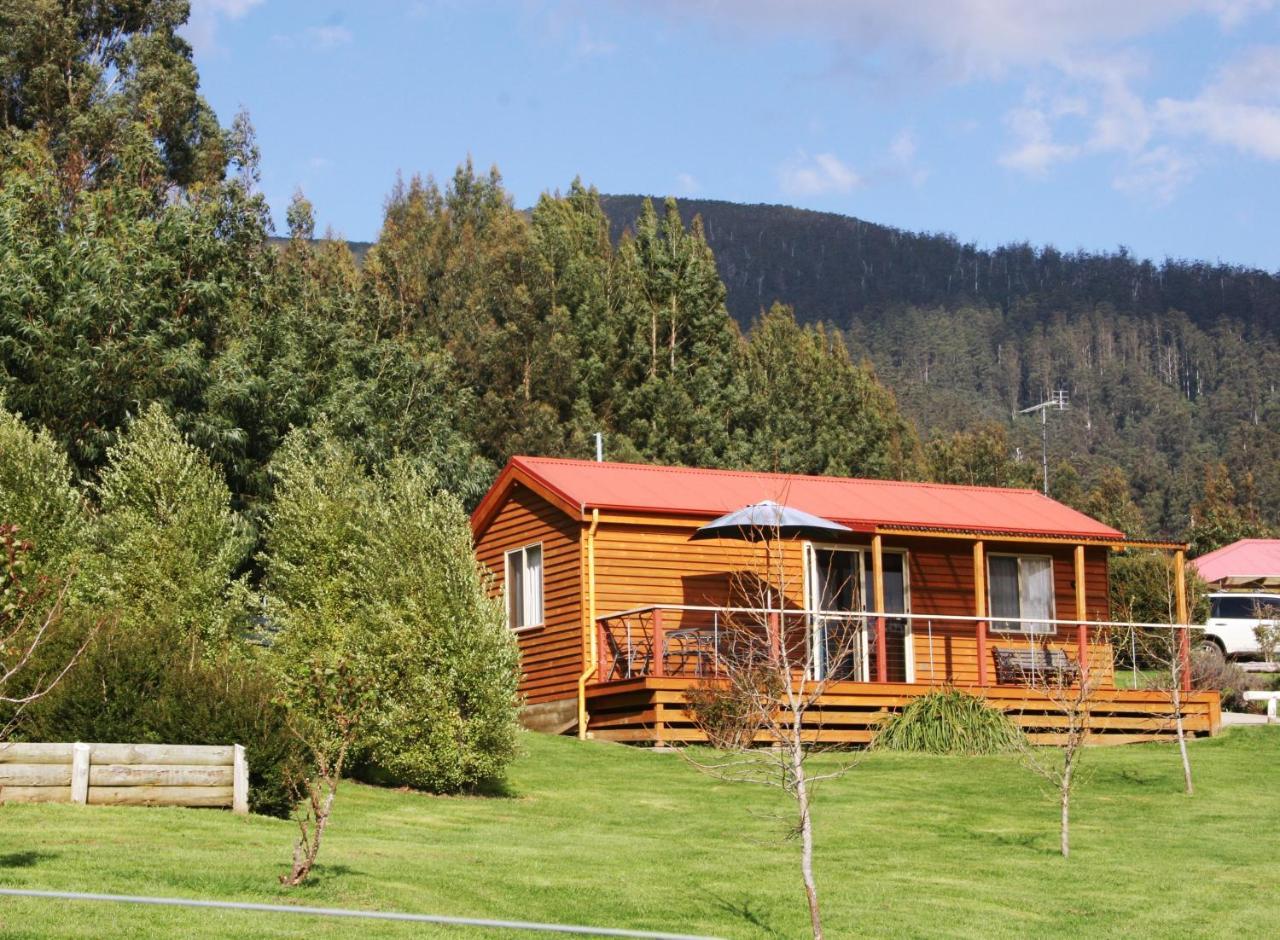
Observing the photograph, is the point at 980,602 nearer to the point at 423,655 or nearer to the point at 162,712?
the point at 423,655

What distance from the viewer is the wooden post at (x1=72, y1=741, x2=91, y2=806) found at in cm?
1362

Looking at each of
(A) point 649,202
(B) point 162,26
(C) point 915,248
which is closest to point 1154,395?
(C) point 915,248

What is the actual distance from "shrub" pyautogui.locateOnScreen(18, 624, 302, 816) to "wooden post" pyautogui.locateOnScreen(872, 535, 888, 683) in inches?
392

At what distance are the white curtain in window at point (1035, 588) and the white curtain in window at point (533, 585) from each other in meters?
7.74

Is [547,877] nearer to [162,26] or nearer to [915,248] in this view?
[162,26]

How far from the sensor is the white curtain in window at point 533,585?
2469 cm

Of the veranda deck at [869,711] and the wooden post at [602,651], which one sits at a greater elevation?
the wooden post at [602,651]

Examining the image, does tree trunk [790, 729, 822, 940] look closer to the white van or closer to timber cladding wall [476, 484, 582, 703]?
timber cladding wall [476, 484, 582, 703]

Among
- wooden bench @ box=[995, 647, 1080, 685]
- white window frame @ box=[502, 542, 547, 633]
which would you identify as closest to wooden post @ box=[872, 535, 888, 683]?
wooden bench @ box=[995, 647, 1080, 685]

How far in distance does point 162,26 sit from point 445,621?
34.4 m

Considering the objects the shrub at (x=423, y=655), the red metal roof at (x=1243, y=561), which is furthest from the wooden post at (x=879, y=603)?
the red metal roof at (x=1243, y=561)

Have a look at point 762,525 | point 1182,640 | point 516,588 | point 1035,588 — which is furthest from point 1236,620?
point 762,525

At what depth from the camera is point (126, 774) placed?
1384 centimetres

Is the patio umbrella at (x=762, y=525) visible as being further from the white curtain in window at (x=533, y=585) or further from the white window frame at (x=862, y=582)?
the white curtain in window at (x=533, y=585)
